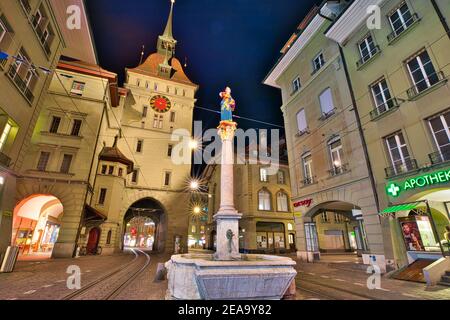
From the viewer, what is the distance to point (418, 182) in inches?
378

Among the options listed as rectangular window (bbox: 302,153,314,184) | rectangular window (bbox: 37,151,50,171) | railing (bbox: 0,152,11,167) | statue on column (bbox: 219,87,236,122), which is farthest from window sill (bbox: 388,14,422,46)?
rectangular window (bbox: 37,151,50,171)

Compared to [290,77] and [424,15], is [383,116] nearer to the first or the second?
[424,15]

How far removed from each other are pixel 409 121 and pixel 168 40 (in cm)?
4114

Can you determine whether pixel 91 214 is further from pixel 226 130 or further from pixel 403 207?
pixel 403 207

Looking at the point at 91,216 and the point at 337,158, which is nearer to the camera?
the point at 337,158

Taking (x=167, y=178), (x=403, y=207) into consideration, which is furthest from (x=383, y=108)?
(x=167, y=178)

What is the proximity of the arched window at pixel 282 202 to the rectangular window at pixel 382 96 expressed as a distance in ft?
67.3

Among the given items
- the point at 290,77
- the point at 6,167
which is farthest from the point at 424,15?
the point at 6,167

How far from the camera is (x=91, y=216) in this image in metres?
21.2

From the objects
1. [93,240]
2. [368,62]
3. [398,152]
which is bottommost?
[93,240]

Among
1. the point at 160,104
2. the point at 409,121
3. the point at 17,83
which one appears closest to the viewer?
the point at 409,121

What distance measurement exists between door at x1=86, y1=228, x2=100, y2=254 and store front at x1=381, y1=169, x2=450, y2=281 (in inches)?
1036

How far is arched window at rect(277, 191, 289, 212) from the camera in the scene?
3081 cm

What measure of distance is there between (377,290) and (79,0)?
823 inches
